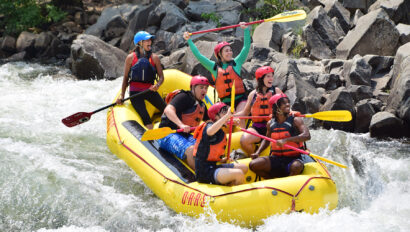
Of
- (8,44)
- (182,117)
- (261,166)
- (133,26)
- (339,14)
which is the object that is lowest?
(8,44)

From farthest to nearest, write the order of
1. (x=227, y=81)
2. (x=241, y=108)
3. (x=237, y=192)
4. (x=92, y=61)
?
(x=92, y=61) → (x=227, y=81) → (x=241, y=108) → (x=237, y=192)

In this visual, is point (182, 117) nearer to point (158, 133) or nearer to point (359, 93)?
point (158, 133)

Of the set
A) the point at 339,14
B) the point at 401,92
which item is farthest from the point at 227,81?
the point at 339,14

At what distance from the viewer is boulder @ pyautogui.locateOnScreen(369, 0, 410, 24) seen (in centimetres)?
974

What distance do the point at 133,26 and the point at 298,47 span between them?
4.08 m

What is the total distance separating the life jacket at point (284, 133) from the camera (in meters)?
4.24

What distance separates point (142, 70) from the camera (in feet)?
18.4

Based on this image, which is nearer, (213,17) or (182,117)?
(182,117)

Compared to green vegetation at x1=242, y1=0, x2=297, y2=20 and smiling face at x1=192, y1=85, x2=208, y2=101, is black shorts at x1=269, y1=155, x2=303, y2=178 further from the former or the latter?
green vegetation at x1=242, y1=0, x2=297, y2=20

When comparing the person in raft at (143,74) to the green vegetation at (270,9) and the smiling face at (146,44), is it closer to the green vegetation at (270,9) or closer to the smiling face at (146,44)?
the smiling face at (146,44)

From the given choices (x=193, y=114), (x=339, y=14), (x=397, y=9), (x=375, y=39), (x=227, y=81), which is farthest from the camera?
(x=339, y=14)

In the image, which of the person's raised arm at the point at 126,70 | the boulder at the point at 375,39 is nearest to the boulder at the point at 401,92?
the boulder at the point at 375,39

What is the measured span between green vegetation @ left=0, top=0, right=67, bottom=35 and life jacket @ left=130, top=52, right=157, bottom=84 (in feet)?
24.8

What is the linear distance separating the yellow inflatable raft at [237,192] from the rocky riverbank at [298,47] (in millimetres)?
2721
